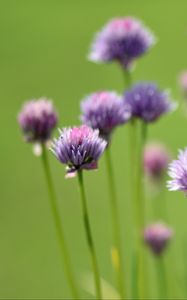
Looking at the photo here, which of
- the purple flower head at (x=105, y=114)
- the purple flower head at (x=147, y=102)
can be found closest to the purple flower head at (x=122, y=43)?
the purple flower head at (x=147, y=102)

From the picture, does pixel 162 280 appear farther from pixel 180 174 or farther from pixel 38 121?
pixel 180 174

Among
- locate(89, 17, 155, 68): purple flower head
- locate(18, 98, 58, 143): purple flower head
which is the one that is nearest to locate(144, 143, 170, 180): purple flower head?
locate(89, 17, 155, 68): purple flower head

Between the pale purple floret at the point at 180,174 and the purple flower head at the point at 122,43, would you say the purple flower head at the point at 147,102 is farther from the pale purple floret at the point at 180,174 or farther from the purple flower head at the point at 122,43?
the pale purple floret at the point at 180,174

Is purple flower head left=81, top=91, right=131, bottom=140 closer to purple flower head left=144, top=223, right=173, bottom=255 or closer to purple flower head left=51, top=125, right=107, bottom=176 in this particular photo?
purple flower head left=51, top=125, right=107, bottom=176

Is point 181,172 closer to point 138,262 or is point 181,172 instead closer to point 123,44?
point 138,262

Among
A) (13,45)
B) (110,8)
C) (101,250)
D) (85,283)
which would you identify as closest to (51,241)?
(101,250)
